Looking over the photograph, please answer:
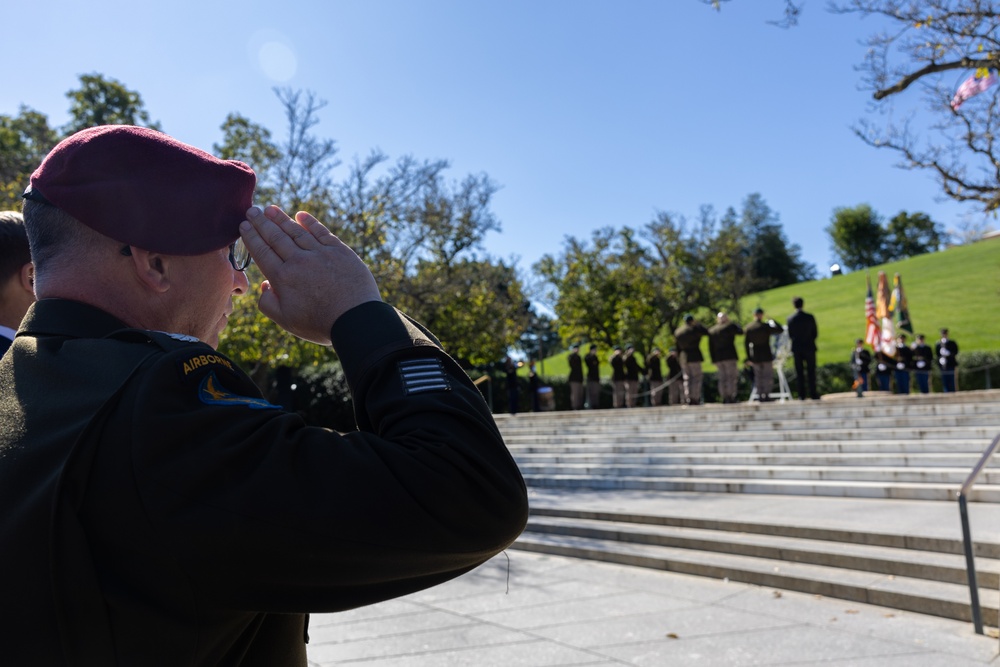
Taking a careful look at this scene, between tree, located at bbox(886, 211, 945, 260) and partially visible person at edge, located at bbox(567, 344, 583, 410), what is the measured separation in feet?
255

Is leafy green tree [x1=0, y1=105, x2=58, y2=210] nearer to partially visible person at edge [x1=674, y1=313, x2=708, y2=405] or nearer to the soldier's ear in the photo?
the soldier's ear

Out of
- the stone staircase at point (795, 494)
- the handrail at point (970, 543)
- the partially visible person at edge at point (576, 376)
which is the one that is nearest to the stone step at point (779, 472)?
the stone staircase at point (795, 494)

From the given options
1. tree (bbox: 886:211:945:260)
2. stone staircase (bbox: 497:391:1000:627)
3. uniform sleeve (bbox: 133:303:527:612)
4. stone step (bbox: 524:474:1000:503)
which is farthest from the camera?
→ tree (bbox: 886:211:945:260)

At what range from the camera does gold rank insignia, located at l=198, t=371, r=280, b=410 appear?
959 mm

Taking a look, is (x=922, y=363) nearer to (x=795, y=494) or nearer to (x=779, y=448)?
(x=779, y=448)

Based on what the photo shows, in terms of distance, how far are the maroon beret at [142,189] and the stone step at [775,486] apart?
24.0ft

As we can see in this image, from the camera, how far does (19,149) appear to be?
2767 centimetres

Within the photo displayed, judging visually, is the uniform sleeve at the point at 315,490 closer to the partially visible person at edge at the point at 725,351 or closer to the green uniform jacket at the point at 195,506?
the green uniform jacket at the point at 195,506

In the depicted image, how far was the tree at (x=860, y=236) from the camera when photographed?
8931 centimetres

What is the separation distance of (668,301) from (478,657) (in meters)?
33.1

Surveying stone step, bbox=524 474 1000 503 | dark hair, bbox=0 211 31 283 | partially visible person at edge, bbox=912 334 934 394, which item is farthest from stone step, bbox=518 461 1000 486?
partially visible person at edge, bbox=912 334 934 394

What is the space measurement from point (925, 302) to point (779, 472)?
138 feet

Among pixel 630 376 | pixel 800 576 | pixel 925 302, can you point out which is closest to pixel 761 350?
pixel 630 376

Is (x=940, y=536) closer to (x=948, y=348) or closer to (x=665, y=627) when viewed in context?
(x=665, y=627)
